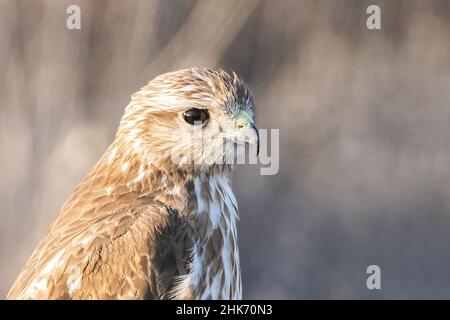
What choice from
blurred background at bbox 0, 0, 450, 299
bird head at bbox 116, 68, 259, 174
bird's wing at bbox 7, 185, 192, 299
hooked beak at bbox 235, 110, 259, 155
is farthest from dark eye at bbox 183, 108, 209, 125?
blurred background at bbox 0, 0, 450, 299

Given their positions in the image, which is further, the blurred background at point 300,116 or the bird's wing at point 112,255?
the blurred background at point 300,116

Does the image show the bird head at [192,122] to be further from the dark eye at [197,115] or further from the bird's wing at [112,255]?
the bird's wing at [112,255]

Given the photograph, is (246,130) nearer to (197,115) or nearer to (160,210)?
(197,115)

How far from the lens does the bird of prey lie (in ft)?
11.5

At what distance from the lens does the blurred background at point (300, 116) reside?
18.4 feet

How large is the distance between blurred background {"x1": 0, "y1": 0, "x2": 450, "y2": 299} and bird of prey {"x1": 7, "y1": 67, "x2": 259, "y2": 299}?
1708 millimetres

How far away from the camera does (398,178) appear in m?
6.20

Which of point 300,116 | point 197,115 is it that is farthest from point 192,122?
point 300,116

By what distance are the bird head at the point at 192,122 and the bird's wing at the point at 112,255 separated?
0.24 m

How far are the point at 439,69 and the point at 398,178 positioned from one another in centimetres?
75

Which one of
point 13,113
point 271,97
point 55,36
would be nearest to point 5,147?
point 13,113

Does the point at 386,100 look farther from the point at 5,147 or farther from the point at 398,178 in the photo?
the point at 5,147

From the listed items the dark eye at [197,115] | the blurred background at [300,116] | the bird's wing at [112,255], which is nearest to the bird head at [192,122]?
the dark eye at [197,115]

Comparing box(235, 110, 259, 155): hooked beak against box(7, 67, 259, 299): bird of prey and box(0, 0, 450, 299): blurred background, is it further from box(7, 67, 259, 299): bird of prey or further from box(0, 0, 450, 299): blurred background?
box(0, 0, 450, 299): blurred background
